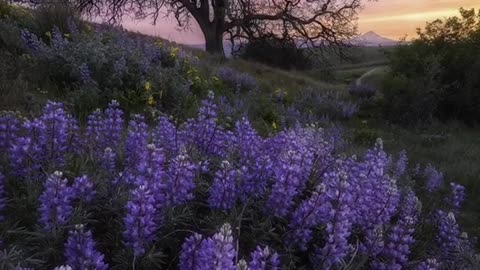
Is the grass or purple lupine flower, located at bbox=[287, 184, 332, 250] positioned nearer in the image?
purple lupine flower, located at bbox=[287, 184, 332, 250]

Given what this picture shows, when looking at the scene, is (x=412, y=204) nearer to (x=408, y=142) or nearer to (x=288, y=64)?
(x=408, y=142)

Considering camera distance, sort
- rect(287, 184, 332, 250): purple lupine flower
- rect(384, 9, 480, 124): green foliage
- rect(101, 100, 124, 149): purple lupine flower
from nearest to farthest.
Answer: rect(287, 184, 332, 250): purple lupine flower < rect(101, 100, 124, 149): purple lupine flower < rect(384, 9, 480, 124): green foliage

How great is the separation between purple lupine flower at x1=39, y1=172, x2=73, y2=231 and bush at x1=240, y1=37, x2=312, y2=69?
86.4ft

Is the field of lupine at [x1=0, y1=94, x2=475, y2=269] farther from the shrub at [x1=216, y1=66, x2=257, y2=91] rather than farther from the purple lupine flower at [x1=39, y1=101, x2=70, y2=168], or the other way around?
the shrub at [x1=216, y1=66, x2=257, y2=91]

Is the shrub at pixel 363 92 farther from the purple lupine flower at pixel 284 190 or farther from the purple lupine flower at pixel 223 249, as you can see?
the purple lupine flower at pixel 223 249

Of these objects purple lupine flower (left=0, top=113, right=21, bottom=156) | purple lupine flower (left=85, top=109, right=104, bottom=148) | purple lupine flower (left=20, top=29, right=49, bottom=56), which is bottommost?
purple lupine flower (left=85, top=109, right=104, bottom=148)

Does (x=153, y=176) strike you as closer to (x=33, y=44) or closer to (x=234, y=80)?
(x=33, y=44)

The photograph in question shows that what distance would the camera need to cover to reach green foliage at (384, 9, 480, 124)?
11.4 metres

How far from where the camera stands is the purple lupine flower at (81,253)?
1757 millimetres

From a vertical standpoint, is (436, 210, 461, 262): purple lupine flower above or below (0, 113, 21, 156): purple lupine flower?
below

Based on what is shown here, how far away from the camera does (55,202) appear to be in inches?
74.9

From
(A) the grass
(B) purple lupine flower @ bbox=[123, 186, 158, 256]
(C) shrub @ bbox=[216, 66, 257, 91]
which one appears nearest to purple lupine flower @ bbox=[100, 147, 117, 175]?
(B) purple lupine flower @ bbox=[123, 186, 158, 256]

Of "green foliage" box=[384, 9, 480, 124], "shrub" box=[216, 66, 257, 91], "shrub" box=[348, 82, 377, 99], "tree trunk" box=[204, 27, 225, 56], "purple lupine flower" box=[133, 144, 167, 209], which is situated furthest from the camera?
"tree trunk" box=[204, 27, 225, 56]

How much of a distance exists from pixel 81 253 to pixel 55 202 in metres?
0.24
